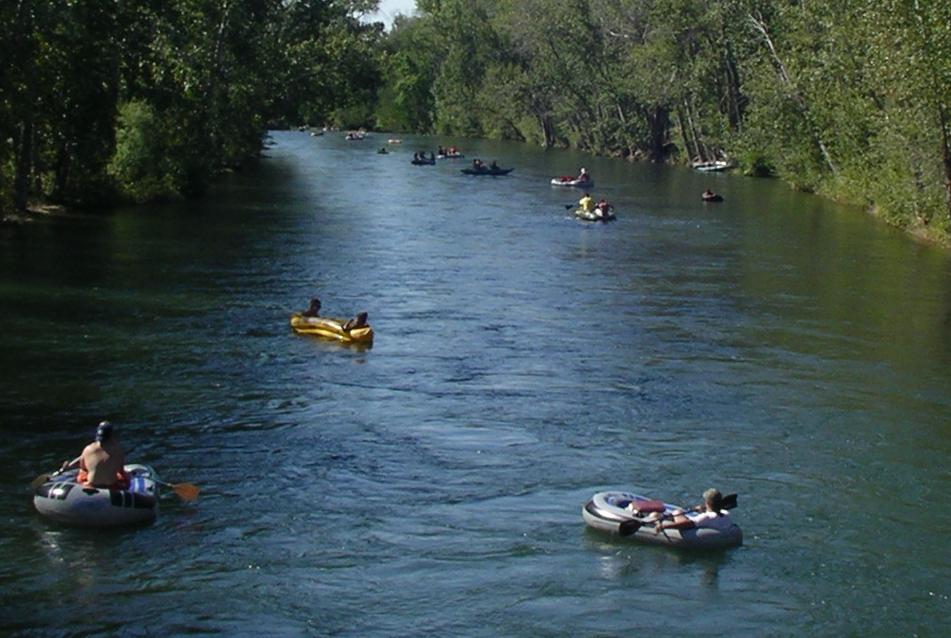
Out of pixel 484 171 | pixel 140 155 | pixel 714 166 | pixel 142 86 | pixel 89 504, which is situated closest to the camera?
pixel 89 504

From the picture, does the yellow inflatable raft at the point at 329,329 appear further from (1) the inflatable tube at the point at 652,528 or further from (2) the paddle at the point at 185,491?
(1) the inflatable tube at the point at 652,528

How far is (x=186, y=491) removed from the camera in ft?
63.2

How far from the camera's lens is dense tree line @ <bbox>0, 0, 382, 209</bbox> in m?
44.4

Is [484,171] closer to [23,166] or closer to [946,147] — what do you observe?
[946,147]

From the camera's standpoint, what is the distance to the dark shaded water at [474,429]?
54.8ft

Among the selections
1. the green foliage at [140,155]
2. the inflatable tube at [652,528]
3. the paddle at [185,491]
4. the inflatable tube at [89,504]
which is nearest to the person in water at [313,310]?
the paddle at [185,491]

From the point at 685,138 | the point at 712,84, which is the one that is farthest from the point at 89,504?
the point at 685,138

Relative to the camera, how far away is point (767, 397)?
26.4m

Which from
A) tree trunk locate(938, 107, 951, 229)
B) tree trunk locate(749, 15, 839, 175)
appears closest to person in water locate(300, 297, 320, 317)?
tree trunk locate(938, 107, 951, 229)

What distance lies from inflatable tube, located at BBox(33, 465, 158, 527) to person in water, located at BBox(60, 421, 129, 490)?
11cm

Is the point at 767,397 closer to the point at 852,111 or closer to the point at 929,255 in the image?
the point at 929,255

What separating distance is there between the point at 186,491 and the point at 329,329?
37.8 feet

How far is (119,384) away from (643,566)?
40.4ft

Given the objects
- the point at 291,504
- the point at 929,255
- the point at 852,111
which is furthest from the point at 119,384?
the point at 852,111
